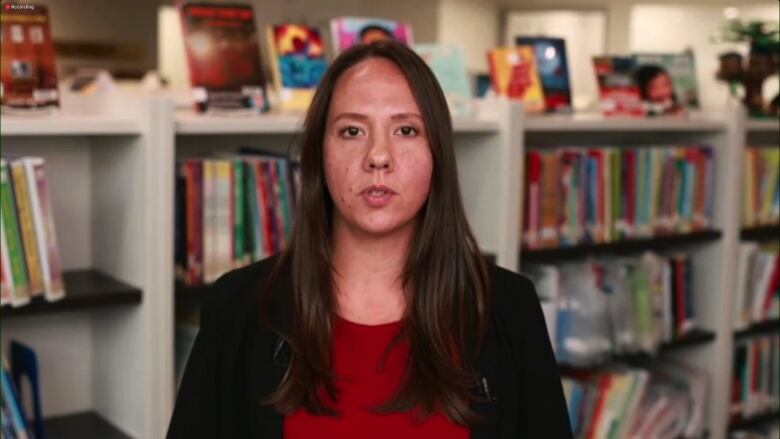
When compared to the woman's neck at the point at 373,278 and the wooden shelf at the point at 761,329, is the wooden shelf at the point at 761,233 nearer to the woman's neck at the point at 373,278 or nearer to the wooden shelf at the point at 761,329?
the wooden shelf at the point at 761,329

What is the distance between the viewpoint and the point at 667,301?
3771 mm

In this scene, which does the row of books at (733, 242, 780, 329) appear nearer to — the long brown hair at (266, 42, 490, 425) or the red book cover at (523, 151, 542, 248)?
the red book cover at (523, 151, 542, 248)

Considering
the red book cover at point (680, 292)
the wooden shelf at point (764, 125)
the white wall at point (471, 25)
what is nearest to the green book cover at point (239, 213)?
the red book cover at point (680, 292)

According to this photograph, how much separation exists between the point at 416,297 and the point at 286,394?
241mm

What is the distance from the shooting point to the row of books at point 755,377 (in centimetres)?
403

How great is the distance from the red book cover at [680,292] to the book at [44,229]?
2.19 metres

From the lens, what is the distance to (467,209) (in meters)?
3.20

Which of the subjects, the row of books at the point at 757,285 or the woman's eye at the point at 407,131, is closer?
the woman's eye at the point at 407,131

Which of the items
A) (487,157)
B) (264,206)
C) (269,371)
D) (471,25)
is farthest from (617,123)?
(471,25)

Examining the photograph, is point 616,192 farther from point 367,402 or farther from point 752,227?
point 367,402

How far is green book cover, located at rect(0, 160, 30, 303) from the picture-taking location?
233 cm

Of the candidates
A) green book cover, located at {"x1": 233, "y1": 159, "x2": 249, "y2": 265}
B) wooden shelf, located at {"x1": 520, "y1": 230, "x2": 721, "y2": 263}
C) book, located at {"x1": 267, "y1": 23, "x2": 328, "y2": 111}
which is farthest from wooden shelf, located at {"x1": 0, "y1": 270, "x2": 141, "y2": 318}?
wooden shelf, located at {"x1": 520, "y1": 230, "x2": 721, "y2": 263}

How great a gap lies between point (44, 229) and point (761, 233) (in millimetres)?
2668

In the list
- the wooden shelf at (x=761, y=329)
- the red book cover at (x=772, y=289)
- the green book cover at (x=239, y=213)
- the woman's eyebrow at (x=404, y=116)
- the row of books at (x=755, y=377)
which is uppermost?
the woman's eyebrow at (x=404, y=116)
